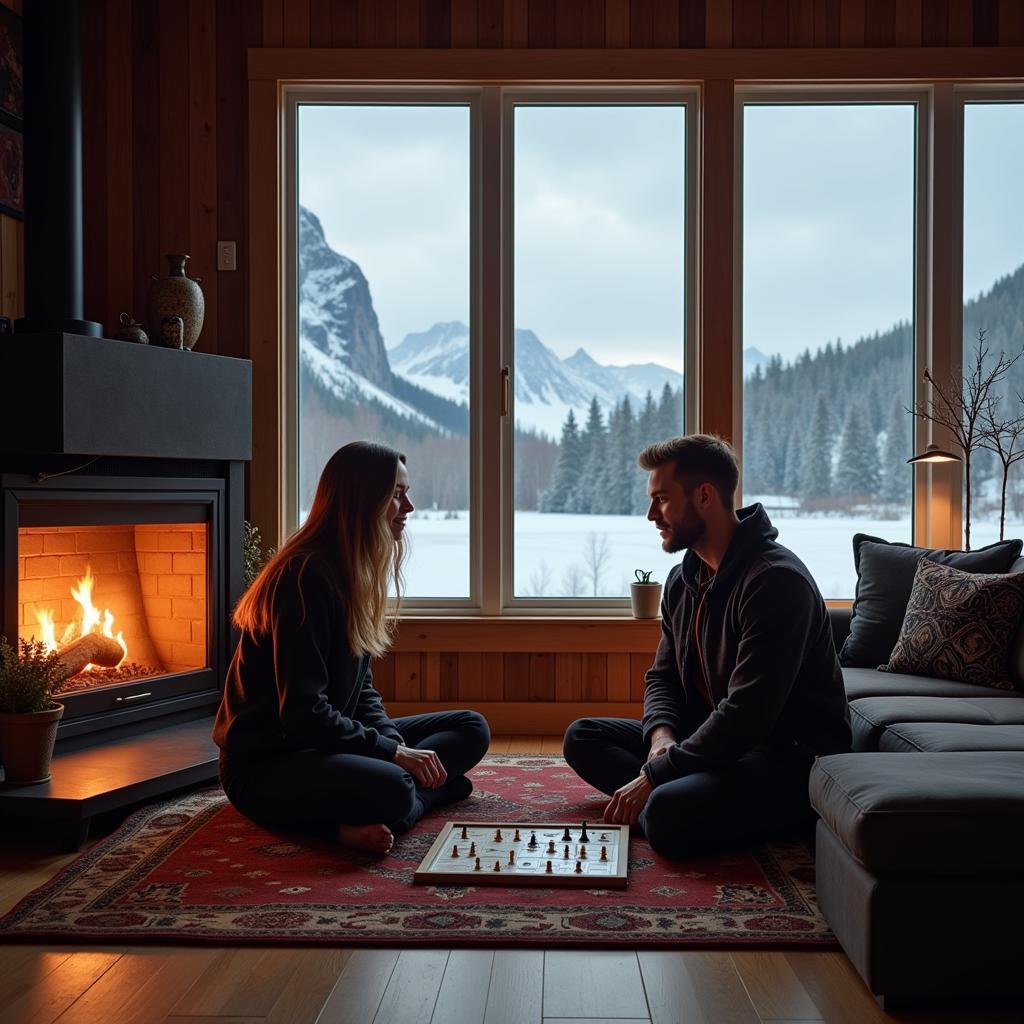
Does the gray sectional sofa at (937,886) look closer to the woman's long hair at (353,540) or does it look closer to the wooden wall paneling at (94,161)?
the woman's long hair at (353,540)

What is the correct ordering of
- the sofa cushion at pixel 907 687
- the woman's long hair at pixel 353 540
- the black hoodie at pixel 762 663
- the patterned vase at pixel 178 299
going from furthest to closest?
the patterned vase at pixel 178 299 → the sofa cushion at pixel 907 687 → the woman's long hair at pixel 353 540 → the black hoodie at pixel 762 663

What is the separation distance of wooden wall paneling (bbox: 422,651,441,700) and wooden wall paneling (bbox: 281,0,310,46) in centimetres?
249

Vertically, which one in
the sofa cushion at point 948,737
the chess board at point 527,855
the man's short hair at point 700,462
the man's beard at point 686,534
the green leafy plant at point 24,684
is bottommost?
the chess board at point 527,855

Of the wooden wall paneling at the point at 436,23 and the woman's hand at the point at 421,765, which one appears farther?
the wooden wall paneling at the point at 436,23

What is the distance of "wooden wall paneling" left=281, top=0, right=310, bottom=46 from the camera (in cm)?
436

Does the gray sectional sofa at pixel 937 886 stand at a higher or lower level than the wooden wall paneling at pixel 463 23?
lower

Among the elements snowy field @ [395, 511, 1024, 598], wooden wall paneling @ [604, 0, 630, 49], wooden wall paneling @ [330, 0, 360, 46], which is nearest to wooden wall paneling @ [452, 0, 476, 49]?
wooden wall paneling @ [330, 0, 360, 46]

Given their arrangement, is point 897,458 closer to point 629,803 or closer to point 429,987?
point 629,803

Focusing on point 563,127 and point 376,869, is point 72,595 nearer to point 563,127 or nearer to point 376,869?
point 376,869

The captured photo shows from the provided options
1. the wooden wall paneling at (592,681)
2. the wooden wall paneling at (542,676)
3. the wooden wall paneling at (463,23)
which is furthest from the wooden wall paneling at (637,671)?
the wooden wall paneling at (463,23)

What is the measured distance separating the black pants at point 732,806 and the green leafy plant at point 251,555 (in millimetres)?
1919

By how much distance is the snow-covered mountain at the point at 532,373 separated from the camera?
179 inches

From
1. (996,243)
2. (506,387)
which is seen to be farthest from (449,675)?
(996,243)

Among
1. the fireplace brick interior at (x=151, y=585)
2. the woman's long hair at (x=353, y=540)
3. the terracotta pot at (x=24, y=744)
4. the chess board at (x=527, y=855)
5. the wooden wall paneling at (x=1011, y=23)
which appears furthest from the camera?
the wooden wall paneling at (x=1011, y=23)
